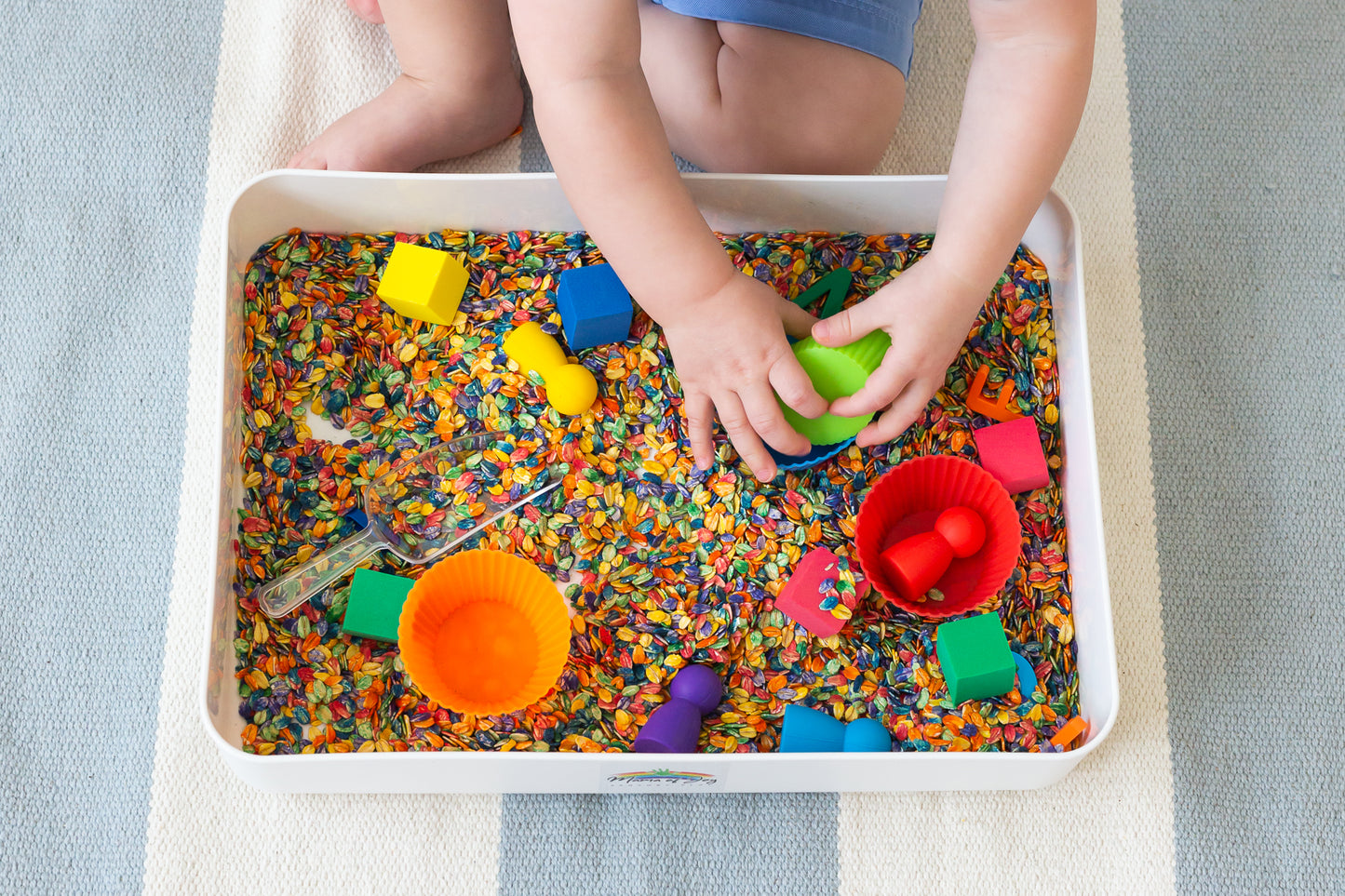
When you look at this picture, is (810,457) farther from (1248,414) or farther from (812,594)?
(1248,414)

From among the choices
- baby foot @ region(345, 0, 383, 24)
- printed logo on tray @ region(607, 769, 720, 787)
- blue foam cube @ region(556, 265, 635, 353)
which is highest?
baby foot @ region(345, 0, 383, 24)

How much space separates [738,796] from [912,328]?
1.21ft

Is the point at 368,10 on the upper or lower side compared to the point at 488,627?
upper

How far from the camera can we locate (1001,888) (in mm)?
821

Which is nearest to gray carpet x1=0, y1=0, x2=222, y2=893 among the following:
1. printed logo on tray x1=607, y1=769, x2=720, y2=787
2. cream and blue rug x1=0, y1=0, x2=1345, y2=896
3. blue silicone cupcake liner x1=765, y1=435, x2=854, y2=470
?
cream and blue rug x1=0, y1=0, x2=1345, y2=896

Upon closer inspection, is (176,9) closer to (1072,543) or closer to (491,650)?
(491,650)

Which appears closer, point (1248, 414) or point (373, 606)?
point (373, 606)

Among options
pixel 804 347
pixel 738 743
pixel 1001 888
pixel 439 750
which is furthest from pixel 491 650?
pixel 1001 888

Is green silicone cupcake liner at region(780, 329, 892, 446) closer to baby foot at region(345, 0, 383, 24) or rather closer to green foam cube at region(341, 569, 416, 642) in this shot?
green foam cube at region(341, 569, 416, 642)

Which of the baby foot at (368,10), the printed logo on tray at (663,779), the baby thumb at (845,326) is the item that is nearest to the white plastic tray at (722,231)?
the printed logo on tray at (663,779)

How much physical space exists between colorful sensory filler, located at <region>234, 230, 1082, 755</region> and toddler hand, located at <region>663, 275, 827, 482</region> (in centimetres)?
4

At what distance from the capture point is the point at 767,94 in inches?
34.5

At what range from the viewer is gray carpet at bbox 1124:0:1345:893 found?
2.79 feet

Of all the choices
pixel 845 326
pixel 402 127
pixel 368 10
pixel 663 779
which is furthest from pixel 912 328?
pixel 368 10
